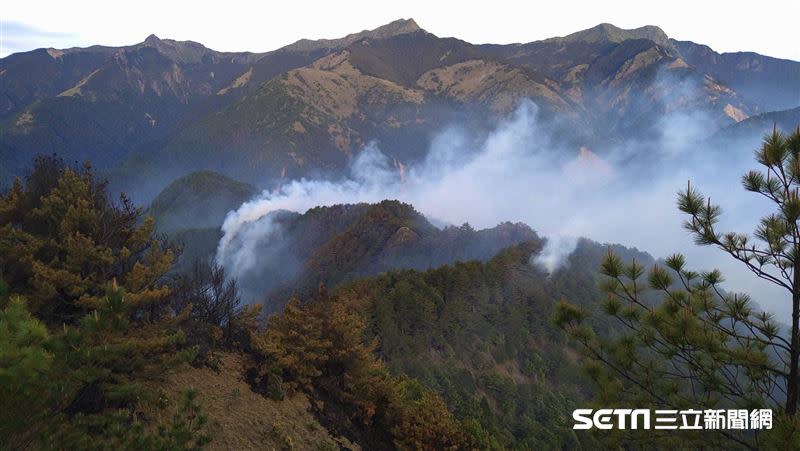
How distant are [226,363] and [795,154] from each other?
20864 mm

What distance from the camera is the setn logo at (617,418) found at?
35.2 feet

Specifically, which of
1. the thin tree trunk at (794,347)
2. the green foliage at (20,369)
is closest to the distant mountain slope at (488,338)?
the thin tree trunk at (794,347)

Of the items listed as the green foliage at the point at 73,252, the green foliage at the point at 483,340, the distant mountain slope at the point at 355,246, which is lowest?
the green foliage at the point at 483,340

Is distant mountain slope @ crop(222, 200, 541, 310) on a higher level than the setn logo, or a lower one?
higher

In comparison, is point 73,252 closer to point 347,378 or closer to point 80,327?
point 80,327

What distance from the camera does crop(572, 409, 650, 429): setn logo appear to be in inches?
423

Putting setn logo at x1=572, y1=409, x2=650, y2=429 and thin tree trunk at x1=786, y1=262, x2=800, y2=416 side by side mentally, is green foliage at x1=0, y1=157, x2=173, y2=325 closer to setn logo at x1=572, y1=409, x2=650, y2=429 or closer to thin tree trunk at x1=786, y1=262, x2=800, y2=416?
setn logo at x1=572, y1=409, x2=650, y2=429

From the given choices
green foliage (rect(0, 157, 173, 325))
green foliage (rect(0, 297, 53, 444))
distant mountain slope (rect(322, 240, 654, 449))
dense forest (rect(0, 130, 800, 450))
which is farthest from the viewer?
distant mountain slope (rect(322, 240, 654, 449))

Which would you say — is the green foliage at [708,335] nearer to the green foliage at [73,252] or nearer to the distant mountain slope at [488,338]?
the green foliage at [73,252]

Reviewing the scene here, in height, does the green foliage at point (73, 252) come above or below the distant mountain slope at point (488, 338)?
above

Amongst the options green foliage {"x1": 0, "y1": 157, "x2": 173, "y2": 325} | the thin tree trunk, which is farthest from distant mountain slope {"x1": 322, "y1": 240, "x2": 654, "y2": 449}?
the thin tree trunk

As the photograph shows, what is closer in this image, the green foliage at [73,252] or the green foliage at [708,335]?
the green foliage at [708,335]

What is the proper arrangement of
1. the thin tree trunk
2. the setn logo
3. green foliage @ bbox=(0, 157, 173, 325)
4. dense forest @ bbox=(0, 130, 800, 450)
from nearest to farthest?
the thin tree trunk
dense forest @ bbox=(0, 130, 800, 450)
the setn logo
green foliage @ bbox=(0, 157, 173, 325)

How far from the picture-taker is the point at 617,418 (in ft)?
35.6
